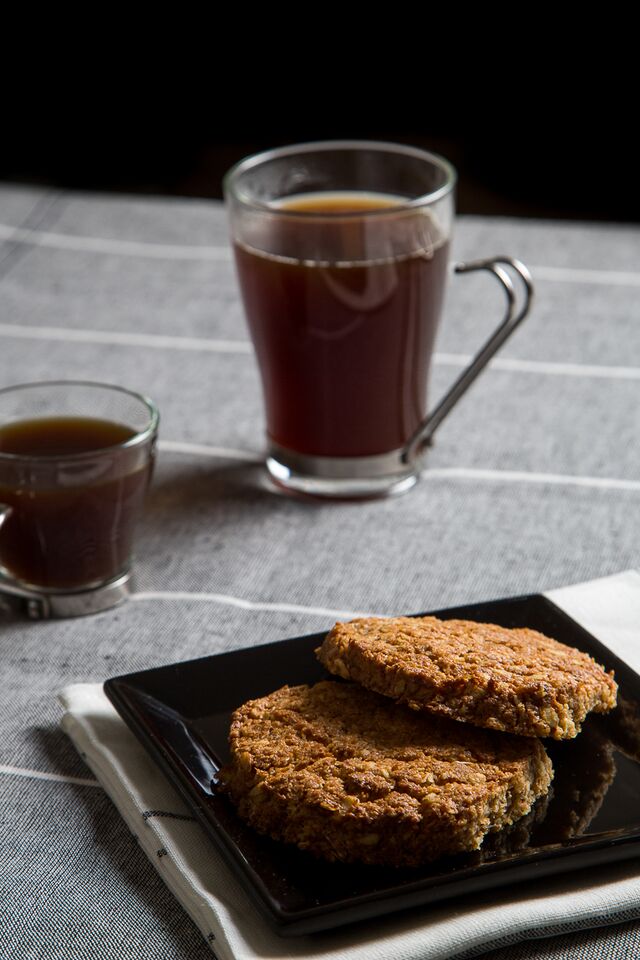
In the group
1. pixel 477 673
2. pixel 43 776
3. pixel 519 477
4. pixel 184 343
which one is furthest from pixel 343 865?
pixel 184 343

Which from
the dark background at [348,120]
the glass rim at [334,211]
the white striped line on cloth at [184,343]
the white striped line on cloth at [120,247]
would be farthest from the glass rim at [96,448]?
the dark background at [348,120]

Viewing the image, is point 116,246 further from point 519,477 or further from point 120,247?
point 519,477

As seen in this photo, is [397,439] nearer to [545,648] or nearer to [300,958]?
[545,648]

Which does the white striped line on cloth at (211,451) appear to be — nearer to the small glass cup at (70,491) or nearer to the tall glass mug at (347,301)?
the tall glass mug at (347,301)

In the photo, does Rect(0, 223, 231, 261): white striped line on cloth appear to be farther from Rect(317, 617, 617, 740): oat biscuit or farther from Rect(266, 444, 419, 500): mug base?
Rect(317, 617, 617, 740): oat biscuit

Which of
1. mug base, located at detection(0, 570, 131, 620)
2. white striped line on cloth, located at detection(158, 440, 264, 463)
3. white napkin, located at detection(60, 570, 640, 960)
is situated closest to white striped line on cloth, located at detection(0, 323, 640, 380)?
white striped line on cloth, located at detection(158, 440, 264, 463)
